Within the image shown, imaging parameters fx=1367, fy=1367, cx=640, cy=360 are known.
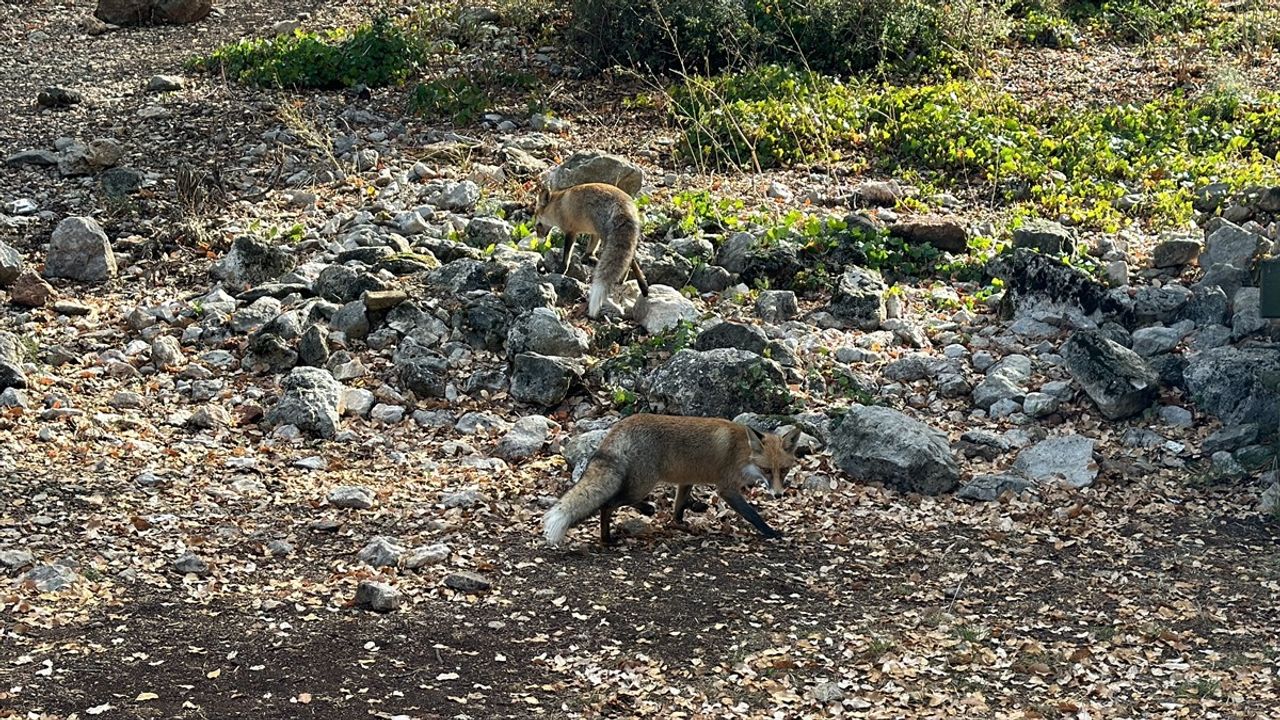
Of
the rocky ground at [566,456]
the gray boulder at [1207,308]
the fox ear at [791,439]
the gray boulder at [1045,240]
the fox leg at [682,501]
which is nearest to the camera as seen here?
the rocky ground at [566,456]

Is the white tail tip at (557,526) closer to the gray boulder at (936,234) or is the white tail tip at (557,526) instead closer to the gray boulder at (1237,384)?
the gray boulder at (1237,384)

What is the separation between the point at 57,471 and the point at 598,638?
343 cm

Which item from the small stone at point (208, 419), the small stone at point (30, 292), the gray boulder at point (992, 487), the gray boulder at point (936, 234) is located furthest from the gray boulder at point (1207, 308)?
the small stone at point (30, 292)

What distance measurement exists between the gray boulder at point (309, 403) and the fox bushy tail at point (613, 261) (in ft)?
6.13

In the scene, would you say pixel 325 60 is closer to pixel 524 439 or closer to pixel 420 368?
pixel 420 368

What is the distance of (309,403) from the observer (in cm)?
835

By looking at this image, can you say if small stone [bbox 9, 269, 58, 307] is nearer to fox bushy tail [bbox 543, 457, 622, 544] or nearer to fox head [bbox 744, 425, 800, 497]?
fox bushy tail [bbox 543, 457, 622, 544]

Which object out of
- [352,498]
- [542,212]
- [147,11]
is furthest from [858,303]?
[147,11]

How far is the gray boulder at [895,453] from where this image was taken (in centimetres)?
756

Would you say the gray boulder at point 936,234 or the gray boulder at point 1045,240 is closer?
the gray boulder at point 1045,240

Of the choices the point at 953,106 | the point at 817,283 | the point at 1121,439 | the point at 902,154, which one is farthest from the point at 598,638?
the point at 953,106

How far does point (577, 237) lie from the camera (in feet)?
34.0

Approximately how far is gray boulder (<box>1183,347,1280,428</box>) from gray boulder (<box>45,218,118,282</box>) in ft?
25.6

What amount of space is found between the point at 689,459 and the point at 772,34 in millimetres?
8672
